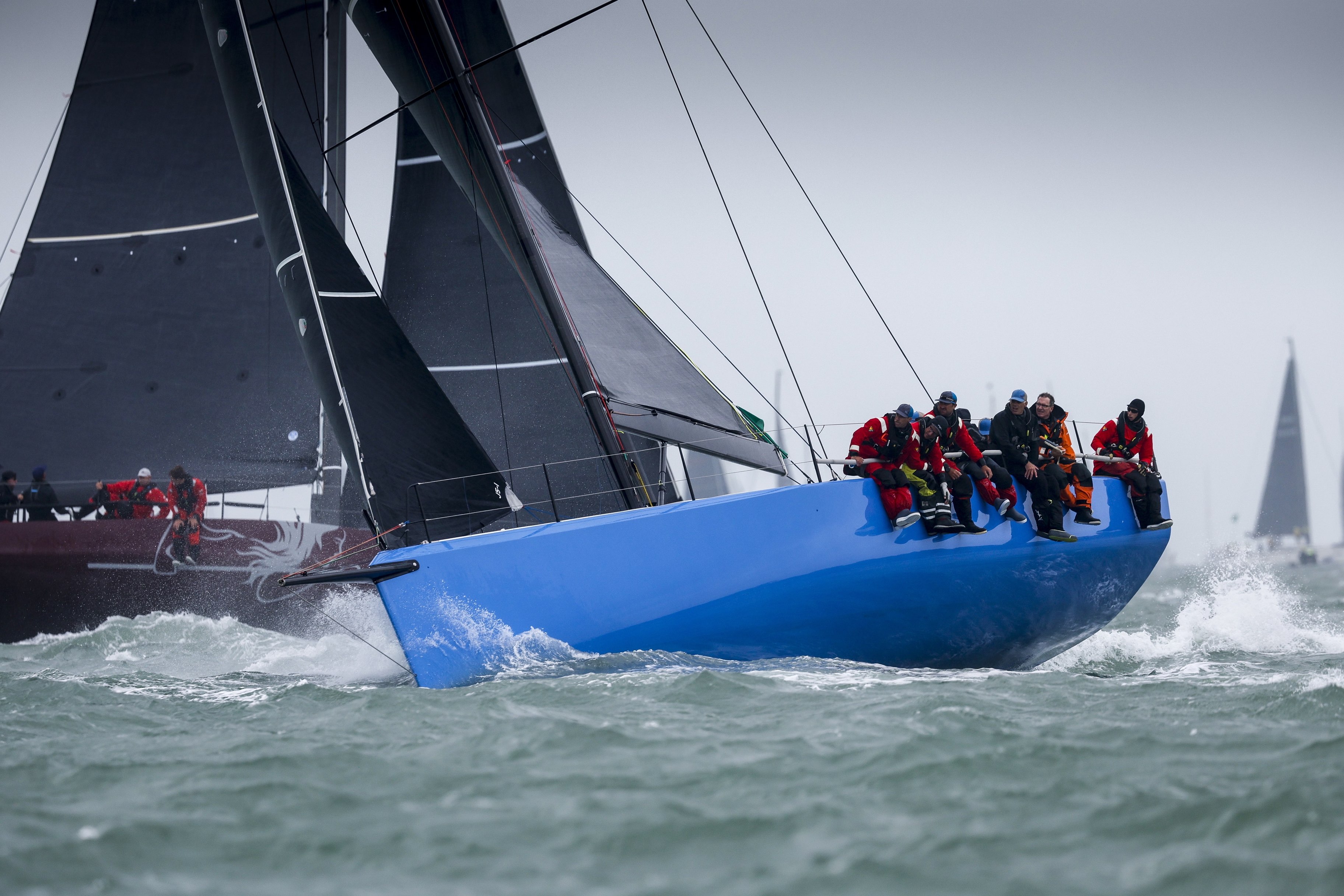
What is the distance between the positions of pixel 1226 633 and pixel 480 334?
20.6ft

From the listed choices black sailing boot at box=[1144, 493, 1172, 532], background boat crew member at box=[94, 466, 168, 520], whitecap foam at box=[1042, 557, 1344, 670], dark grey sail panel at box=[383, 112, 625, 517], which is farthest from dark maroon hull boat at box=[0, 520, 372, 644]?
black sailing boot at box=[1144, 493, 1172, 532]

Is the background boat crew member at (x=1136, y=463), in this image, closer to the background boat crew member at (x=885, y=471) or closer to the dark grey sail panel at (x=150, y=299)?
the background boat crew member at (x=885, y=471)

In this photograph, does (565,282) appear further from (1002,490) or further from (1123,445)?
(1123,445)

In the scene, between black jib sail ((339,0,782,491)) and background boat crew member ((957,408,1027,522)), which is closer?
black jib sail ((339,0,782,491))

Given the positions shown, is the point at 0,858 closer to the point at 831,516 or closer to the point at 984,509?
the point at 831,516

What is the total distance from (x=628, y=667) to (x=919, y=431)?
204cm

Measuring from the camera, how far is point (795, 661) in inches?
205

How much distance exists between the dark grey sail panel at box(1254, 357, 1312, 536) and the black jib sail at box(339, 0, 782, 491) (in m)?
34.2

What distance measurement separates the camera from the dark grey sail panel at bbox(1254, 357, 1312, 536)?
35.2 m

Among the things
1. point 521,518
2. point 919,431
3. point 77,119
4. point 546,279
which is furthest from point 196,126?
point 919,431

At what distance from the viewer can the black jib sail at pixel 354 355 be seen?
17.7ft

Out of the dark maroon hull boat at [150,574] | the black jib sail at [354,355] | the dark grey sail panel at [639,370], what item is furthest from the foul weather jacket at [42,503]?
the dark grey sail panel at [639,370]

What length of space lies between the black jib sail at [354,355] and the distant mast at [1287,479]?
35247 mm

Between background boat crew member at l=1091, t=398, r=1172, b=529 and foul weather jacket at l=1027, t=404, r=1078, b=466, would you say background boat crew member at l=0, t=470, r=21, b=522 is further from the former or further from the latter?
background boat crew member at l=1091, t=398, r=1172, b=529
